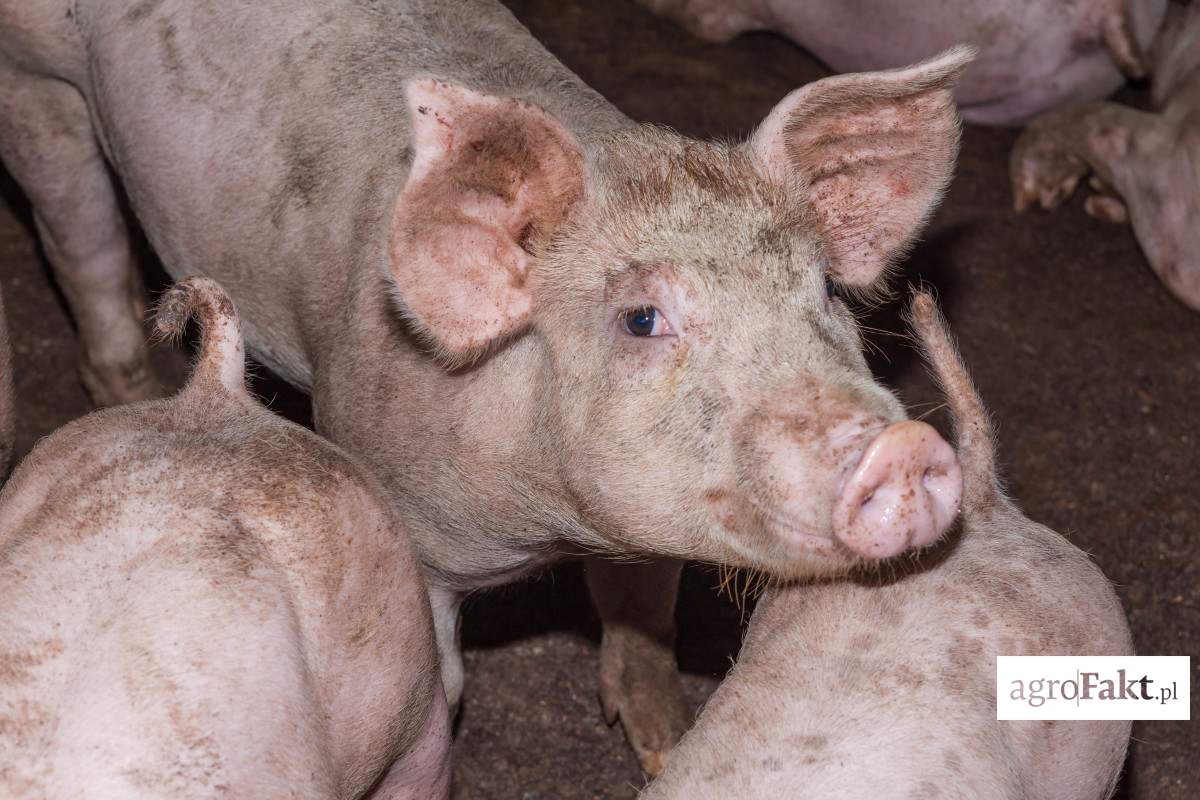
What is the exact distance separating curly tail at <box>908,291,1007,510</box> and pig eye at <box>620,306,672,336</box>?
68 centimetres

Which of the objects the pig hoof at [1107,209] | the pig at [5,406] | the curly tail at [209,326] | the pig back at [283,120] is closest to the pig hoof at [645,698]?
the pig back at [283,120]

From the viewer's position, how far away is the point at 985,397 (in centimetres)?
441

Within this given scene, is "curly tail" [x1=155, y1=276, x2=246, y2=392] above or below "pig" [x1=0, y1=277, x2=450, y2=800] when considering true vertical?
above

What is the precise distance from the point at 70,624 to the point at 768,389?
1205 mm

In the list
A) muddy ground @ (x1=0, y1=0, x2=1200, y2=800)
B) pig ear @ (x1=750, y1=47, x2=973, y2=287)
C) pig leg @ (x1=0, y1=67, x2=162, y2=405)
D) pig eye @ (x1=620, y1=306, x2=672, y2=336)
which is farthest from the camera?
pig leg @ (x1=0, y1=67, x2=162, y2=405)

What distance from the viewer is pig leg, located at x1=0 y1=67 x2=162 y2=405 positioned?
152 inches

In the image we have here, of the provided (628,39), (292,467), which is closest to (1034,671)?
(292,467)

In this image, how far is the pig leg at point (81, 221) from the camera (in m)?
3.87

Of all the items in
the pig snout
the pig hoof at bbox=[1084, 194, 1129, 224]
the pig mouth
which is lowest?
the pig hoof at bbox=[1084, 194, 1129, 224]

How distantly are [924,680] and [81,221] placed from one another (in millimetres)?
2960

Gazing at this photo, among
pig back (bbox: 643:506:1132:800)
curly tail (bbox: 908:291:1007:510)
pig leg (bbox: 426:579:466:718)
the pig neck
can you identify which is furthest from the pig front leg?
pig leg (bbox: 426:579:466:718)

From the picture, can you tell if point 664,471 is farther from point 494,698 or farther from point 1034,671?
point 494,698

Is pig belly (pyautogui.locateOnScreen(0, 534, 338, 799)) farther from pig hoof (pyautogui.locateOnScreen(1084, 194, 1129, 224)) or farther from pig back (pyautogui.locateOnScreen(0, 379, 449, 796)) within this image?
pig hoof (pyautogui.locateOnScreen(1084, 194, 1129, 224))

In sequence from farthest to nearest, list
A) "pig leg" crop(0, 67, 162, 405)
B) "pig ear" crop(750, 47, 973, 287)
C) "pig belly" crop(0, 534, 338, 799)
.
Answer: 1. "pig leg" crop(0, 67, 162, 405)
2. "pig ear" crop(750, 47, 973, 287)
3. "pig belly" crop(0, 534, 338, 799)
